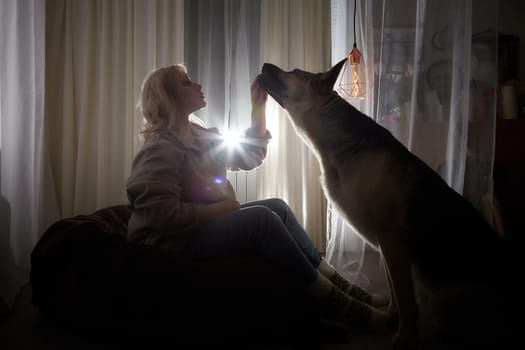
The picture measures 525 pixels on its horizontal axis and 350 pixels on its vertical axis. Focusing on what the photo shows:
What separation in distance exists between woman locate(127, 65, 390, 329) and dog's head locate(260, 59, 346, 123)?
389 mm

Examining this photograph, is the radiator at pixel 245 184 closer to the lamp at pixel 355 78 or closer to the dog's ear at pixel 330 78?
the lamp at pixel 355 78

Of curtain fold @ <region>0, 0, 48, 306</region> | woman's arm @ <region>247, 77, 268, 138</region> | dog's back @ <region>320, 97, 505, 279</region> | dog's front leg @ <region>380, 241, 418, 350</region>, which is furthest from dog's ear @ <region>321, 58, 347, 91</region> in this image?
curtain fold @ <region>0, 0, 48, 306</region>

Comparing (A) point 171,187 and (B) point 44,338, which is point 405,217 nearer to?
(A) point 171,187

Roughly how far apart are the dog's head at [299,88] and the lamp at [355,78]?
792mm

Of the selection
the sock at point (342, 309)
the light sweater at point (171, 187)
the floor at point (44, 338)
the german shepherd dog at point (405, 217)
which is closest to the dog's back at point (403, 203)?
the german shepherd dog at point (405, 217)

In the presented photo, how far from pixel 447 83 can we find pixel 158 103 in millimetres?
1617

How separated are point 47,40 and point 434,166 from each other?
9.74 ft

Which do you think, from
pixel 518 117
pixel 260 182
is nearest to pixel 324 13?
pixel 260 182

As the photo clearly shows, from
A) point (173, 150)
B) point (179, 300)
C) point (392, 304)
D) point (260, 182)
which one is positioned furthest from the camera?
point (260, 182)

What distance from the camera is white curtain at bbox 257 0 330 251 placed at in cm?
274

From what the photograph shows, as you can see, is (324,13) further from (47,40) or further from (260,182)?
(47,40)

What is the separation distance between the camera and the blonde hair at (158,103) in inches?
62.2

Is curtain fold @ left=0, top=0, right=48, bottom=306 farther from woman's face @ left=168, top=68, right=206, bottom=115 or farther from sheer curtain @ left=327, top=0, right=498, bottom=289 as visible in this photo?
sheer curtain @ left=327, top=0, right=498, bottom=289

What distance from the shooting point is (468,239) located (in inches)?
51.3
